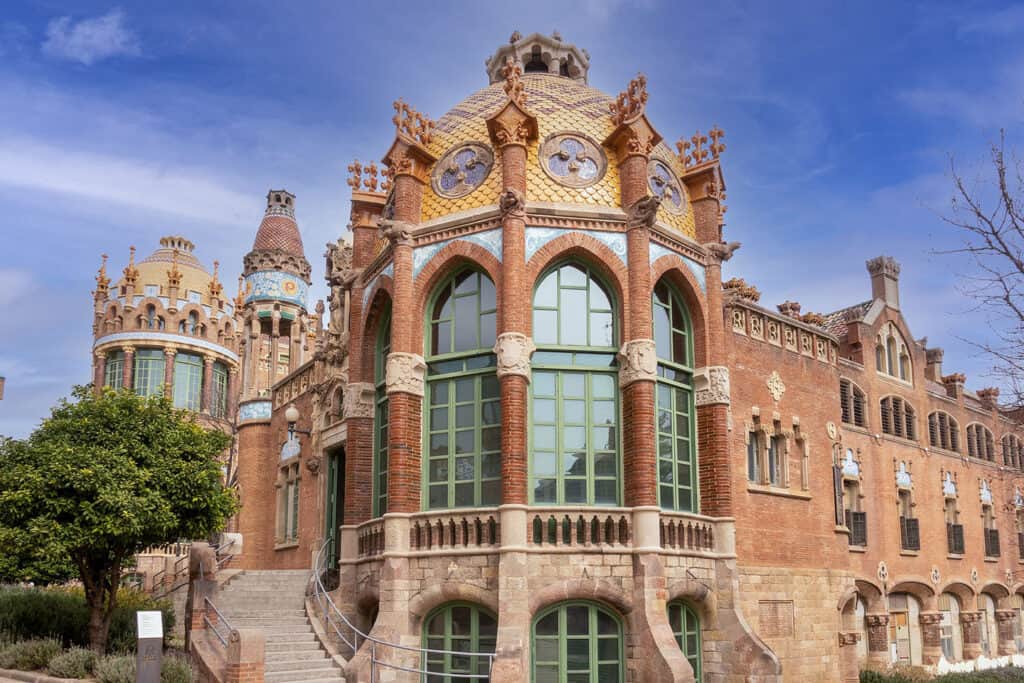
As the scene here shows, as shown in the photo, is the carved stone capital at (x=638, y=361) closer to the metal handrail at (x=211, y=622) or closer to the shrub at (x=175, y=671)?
the metal handrail at (x=211, y=622)

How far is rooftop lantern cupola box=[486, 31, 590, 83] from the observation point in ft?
76.6

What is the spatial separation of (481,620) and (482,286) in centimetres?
623

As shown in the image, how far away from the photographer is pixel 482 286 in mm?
18812

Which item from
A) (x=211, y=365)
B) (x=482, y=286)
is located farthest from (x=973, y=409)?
(x=211, y=365)

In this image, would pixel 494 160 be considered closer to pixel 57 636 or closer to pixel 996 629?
pixel 57 636

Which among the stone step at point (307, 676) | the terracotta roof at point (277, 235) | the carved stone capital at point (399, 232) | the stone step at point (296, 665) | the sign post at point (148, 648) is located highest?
the terracotta roof at point (277, 235)

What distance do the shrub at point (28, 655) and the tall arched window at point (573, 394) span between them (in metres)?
8.88

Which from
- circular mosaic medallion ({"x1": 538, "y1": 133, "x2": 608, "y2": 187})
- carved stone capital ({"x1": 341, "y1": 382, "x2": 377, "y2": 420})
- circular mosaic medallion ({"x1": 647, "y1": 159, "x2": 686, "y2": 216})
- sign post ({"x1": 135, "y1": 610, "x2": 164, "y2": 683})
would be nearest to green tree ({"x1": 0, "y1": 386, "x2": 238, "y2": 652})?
carved stone capital ({"x1": 341, "y1": 382, "x2": 377, "y2": 420})

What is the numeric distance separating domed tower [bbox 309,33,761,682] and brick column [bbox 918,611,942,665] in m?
14.0

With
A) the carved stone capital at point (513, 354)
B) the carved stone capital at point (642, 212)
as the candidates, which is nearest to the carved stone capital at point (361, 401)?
the carved stone capital at point (513, 354)

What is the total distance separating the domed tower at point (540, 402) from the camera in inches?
664

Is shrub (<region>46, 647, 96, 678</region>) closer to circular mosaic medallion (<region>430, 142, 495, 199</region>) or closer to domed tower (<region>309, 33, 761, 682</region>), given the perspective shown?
domed tower (<region>309, 33, 761, 682</region>)

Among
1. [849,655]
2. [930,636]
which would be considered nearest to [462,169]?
[849,655]

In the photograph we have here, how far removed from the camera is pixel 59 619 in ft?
62.5
